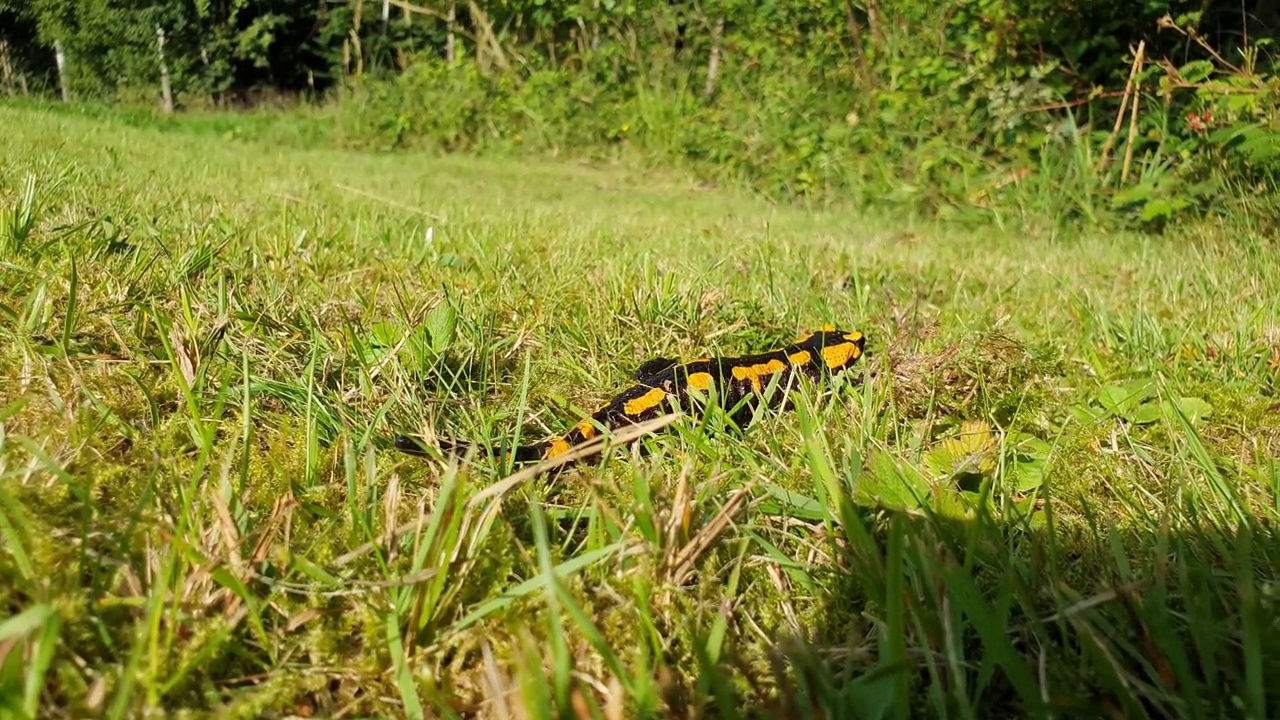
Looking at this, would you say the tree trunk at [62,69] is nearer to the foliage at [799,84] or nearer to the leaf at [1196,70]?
the foliage at [799,84]

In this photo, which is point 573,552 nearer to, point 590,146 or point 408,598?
point 408,598

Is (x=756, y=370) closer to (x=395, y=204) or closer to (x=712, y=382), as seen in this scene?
(x=712, y=382)

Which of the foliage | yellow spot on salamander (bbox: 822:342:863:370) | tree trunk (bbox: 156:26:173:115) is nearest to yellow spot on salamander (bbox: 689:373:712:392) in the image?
yellow spot on salamander (bbox: 822:342:863:370)

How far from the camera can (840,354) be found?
Result: 2174 mm

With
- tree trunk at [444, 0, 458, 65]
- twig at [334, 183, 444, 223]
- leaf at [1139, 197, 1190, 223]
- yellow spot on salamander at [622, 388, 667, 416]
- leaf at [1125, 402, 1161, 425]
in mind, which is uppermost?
tree trunk at [444, 0, 458, 65]

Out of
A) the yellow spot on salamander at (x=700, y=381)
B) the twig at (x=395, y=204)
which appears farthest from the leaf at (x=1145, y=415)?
the twig at (x=395, y=204)

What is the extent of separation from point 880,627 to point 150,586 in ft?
3.16

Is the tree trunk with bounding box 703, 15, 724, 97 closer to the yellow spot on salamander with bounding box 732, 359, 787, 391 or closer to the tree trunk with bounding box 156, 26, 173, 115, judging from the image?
the yellow spot on salamander with bounding box 732, 359, 787, 391

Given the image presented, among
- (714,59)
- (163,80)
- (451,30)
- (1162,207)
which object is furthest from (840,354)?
(163,80)

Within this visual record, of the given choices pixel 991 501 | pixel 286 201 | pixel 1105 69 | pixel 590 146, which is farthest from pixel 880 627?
pixel 590 146

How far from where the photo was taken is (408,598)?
0.99 m

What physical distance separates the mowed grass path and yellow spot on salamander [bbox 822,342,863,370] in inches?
6.1

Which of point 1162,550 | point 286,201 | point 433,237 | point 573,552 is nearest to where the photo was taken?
point 1162,550

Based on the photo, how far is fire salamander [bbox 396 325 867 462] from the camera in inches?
64.0
